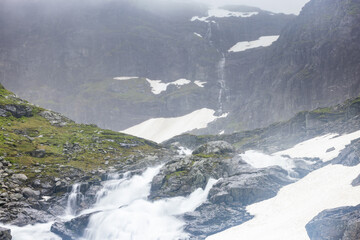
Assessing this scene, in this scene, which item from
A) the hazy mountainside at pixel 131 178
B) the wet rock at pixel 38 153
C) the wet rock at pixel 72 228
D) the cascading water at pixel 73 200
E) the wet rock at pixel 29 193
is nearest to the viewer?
the hazy mountainside at pixel 131 178

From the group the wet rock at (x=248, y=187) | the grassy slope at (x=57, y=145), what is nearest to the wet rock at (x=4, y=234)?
the grassy slope at (x=57, y=145)

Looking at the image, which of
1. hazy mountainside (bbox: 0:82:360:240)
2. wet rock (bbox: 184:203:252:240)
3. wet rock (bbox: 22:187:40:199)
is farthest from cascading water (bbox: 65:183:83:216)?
wet rock (bbox: 184:203:252:240)

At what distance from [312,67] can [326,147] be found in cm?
10161

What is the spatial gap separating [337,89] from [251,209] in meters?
113

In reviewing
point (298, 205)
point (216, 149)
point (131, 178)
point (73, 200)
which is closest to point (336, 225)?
point (298, 205)

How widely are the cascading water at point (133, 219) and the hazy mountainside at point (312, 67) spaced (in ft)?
346

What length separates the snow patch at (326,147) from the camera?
64.1 m

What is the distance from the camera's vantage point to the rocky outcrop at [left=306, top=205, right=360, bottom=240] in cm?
3012

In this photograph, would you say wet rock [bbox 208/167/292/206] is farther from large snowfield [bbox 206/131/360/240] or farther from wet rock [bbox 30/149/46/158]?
wet rock [bbox 30/149/46/158]

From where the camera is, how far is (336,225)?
32844 millimetres

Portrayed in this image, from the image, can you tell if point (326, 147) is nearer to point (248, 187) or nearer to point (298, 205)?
point (248, 187)

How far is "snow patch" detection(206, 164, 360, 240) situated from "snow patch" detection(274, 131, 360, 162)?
1230 centimetres

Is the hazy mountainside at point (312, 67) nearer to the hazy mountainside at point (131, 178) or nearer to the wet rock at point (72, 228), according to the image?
the hazy mountainside at point (131, 178)

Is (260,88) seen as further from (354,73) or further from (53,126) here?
(53,126)
